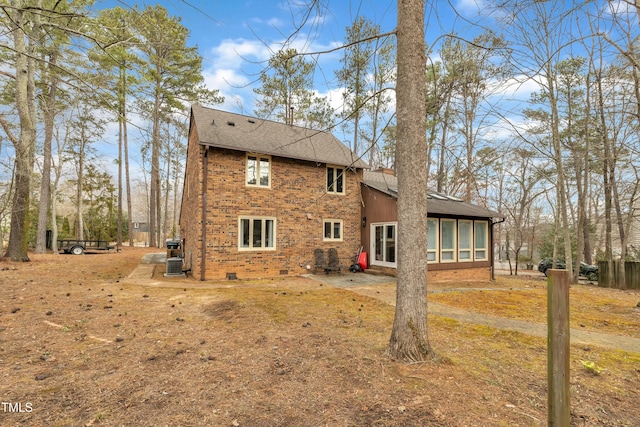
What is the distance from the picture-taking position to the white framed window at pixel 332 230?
12.7m

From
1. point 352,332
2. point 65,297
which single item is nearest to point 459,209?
point 352,332

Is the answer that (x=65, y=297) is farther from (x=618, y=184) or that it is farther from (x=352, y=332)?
(x=618, y=184)

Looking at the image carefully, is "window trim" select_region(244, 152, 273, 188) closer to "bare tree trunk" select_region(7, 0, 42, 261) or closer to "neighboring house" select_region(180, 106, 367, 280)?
"neighboring house" select_region(180, 106, 367, 280)

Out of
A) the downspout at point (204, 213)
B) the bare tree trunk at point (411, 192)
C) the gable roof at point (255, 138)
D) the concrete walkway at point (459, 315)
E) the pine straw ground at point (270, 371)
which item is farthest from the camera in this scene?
the gable roof at point (255, 138)

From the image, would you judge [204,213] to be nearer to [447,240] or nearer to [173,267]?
[173,267]

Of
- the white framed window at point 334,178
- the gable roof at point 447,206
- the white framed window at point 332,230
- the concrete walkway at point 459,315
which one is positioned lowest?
the concrete walkway at point 459,315

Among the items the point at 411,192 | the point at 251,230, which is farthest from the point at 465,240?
the point at 411,192

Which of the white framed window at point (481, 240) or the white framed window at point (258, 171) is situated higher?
the white framed window at point (258, 171)

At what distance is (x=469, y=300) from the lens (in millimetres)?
7750

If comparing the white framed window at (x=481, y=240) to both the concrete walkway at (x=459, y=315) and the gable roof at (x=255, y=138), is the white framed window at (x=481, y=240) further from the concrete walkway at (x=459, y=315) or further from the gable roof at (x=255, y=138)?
the gable roof at (x=255, y=138)

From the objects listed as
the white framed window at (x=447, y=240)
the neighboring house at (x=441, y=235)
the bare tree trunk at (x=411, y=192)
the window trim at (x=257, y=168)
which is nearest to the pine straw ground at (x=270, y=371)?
the bare tree trunk at (x=411, y=192)

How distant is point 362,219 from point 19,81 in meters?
14.5

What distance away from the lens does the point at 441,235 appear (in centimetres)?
1209

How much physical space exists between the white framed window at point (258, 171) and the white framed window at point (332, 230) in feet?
10.1
